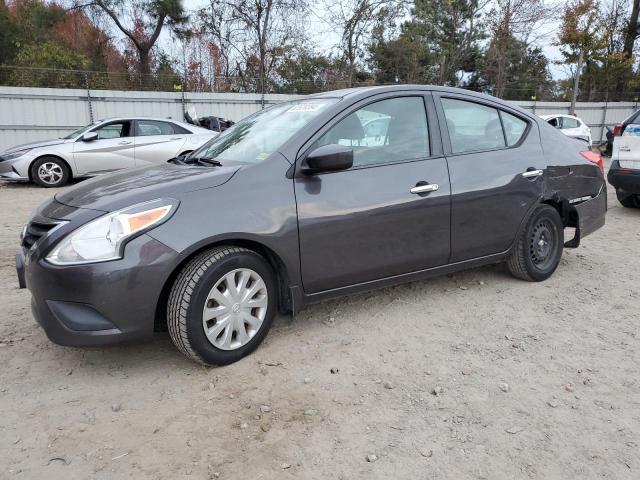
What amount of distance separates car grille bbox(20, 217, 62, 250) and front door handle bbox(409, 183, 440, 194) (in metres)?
2.21

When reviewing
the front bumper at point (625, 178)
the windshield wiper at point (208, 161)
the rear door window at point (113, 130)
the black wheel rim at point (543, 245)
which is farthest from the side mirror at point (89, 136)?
the front bumper at point (625, 178)

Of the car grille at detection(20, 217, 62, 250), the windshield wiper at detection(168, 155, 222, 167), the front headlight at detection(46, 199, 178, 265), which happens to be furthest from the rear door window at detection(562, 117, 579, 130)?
the car grille at detection(20, 217, 62, 250)

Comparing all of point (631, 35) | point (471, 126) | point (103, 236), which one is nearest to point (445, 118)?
point (471, 126)

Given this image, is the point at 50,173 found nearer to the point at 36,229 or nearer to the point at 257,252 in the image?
the point at 36,229

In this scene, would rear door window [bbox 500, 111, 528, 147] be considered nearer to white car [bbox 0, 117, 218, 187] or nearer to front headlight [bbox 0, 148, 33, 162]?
white car [bbox 0, 117, 218, 187]

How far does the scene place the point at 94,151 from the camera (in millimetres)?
10297

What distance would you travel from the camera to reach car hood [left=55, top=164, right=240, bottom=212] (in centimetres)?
284

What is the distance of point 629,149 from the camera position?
730 cm

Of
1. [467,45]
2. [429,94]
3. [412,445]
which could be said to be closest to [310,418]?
[412,445]

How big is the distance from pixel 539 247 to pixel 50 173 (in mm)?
9397

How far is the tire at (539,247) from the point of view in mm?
4258

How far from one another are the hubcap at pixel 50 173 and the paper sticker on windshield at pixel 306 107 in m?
8.21

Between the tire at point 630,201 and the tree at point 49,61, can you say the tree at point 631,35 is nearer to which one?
the tire at point 630,201

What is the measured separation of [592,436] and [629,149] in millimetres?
6230
